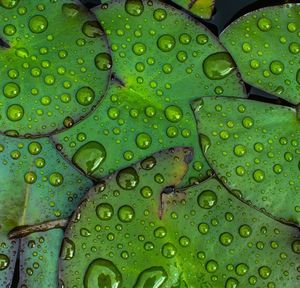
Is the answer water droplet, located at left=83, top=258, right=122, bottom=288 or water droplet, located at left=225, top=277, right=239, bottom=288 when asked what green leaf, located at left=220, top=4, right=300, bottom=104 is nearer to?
water droplet, located at left=225, top=277, right=239, bottom=288

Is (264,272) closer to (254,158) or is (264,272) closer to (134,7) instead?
(254,158)

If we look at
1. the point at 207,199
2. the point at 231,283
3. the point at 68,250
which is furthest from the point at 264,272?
the point at 68,250

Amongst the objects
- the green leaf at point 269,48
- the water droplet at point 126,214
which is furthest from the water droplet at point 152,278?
the green leaf at point 269,48

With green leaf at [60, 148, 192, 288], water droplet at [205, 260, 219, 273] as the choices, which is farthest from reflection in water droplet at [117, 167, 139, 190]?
water droplet at [205, 260, 219, 273]

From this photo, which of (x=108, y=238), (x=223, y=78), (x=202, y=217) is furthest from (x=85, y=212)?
(x=223, y=78)

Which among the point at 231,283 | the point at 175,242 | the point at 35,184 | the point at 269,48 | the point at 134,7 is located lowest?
the point at 231,283

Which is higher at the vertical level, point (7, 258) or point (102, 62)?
point (102, 62)

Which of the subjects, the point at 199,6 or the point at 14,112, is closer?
the point at 14,112
